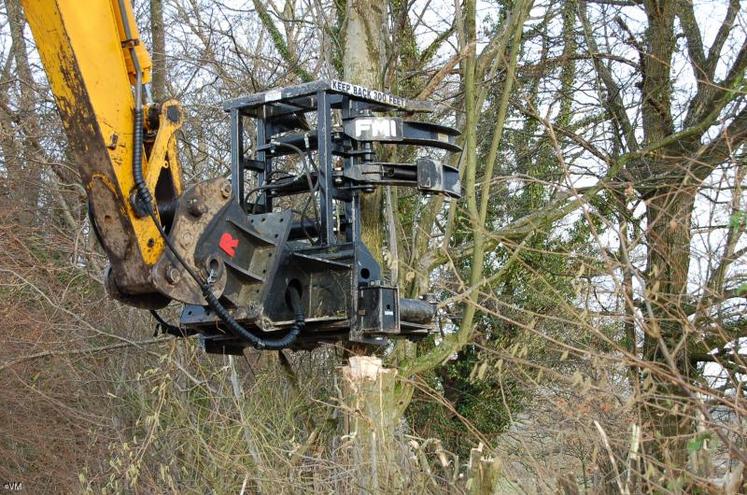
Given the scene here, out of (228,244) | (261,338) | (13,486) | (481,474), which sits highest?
(228,244)

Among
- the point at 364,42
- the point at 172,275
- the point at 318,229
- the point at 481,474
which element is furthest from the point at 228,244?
the point at 364,42

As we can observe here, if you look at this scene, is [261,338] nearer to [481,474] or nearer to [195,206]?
[195,206]

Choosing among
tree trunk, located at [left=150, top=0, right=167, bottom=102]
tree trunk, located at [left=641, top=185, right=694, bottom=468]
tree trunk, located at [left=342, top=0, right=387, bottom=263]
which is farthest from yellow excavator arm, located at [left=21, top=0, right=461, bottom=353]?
tree trunk, located at [left=150, top=0, right=167, bottom=102]

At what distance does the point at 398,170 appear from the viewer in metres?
6.74

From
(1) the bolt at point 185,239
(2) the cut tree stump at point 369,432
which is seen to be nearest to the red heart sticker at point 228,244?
(1) the bolt at point 185,239

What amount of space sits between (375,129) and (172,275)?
1959 millimetres

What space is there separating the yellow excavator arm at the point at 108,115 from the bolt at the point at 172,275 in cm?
9

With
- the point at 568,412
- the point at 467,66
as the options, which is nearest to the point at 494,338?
the point at 467,66

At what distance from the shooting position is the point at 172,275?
207 inches

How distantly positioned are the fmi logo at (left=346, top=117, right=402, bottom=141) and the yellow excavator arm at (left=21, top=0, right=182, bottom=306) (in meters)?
1.57

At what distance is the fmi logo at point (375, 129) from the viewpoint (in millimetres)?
6641

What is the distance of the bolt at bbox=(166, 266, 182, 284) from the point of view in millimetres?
5262

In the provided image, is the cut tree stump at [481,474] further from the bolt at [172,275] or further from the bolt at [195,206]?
the bolt at [195,206]

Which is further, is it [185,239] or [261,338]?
[261,338]
